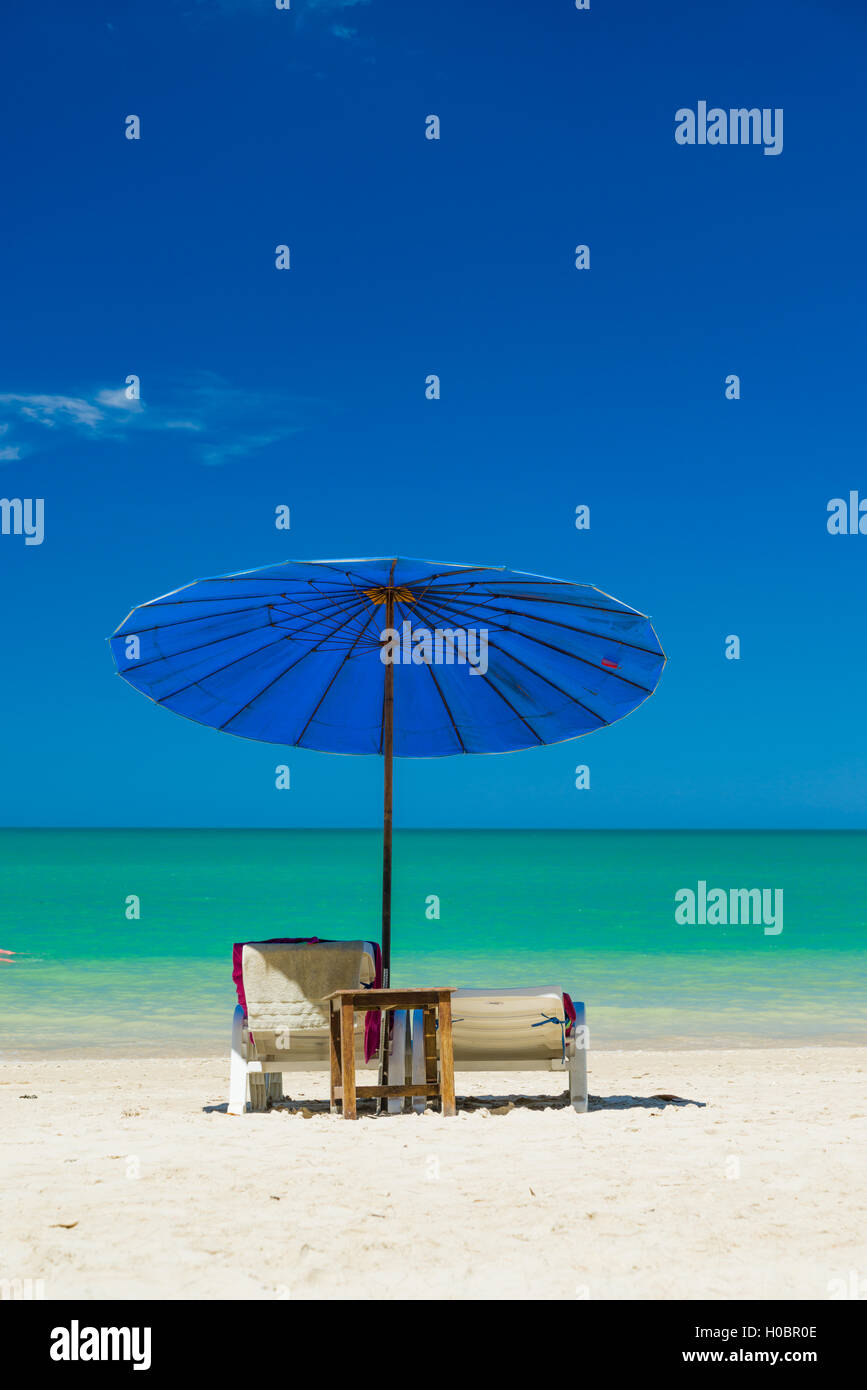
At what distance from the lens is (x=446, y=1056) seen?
5203 millimetres

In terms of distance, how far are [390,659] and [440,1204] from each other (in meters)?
2.93

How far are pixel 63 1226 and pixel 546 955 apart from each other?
16165mm

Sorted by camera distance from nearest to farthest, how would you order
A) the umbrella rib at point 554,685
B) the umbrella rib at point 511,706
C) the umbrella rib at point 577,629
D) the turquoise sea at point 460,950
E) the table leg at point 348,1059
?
1. the table leg at point 348,1059
2. the umbrella rib at point 577,629
3. the umbrella rib at point 554,685
4. the umbrella rib at point 511,706
5. the turquoise sea at point 460,950

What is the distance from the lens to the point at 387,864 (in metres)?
5.65

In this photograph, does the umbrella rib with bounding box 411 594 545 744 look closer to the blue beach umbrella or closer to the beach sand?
the blue beach umbrella

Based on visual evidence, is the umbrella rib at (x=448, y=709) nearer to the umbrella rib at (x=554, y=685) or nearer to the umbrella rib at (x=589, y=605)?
the umbrella rib at (x=554, y=685)

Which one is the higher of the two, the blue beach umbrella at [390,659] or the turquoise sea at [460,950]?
the blue beach umbrella at [390,659]

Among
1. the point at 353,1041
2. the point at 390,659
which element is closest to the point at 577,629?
the point at 390,659

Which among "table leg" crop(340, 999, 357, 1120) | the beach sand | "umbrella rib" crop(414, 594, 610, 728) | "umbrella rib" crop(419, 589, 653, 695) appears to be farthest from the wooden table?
"umbrella rib" crop(419, 589, 653, 695)

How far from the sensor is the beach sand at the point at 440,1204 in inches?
115

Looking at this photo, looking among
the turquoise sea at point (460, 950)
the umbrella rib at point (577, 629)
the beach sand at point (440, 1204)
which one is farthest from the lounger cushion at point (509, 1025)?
the turquoise sea at point (460, 950)

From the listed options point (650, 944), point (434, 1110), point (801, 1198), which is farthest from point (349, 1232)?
point (650, 944)

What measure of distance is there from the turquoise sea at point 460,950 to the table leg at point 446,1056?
5149 mm
